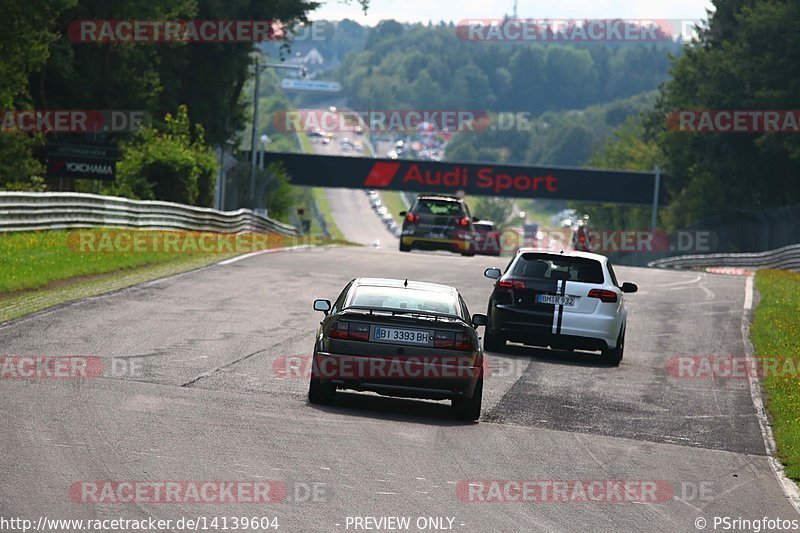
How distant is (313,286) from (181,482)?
16.2 meters

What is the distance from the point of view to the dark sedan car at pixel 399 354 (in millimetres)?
12336

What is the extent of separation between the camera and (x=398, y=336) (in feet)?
40.6

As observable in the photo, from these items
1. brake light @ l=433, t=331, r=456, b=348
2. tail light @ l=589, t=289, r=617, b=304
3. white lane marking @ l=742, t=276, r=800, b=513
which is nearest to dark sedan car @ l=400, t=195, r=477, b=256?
white lane marking @ l=742, t=276, r=800, b=513

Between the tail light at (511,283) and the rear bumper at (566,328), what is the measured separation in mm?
301

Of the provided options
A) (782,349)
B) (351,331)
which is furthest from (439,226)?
(351,331)

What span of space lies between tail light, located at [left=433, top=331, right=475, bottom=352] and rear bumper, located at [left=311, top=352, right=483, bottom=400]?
6.3 inches

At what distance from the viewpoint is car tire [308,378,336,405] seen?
12.7 m

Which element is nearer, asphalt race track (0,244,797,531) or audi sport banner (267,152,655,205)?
asphalt race track (0,244,797,531)

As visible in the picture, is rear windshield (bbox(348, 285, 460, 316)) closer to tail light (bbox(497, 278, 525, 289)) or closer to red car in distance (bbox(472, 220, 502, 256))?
tail light (bbox(497, 278, 525, 289))

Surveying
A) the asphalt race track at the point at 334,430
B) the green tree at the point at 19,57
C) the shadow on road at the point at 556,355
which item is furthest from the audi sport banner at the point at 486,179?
the shadow on road at the point at 556,355

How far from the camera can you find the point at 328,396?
12766 mm

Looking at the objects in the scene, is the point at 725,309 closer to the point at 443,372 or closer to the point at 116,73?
the point at 443,372

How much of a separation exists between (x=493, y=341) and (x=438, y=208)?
19843 millimetres

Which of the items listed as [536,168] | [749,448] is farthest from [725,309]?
[536,168]
